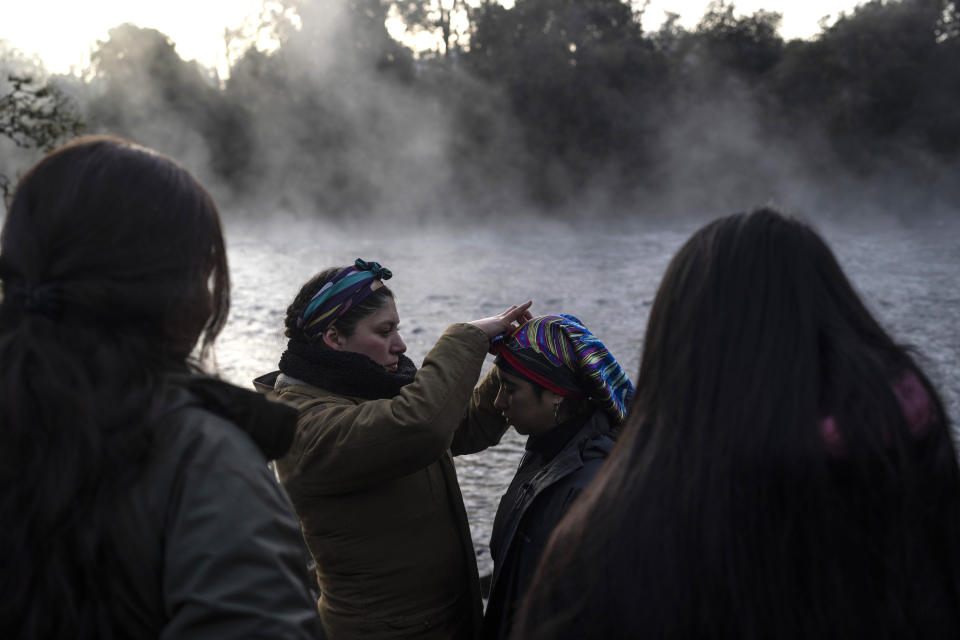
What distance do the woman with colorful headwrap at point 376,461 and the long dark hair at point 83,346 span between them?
767mm

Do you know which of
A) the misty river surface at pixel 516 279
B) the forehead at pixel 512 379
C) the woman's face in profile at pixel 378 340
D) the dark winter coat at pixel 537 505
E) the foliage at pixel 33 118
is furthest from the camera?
the misty river surface at pixel 516 279

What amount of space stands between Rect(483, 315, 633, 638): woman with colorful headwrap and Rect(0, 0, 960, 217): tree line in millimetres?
18403

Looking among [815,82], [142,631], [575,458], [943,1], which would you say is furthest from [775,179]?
[142,631]

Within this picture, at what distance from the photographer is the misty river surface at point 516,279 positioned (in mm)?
8148

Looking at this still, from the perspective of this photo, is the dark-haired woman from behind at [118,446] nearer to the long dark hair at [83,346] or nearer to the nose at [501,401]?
the long dark hair at [83,346]

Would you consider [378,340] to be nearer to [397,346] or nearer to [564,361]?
[397,346]

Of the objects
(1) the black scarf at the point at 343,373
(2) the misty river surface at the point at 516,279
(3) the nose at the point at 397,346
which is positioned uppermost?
(3) the nose at the point at 397,346

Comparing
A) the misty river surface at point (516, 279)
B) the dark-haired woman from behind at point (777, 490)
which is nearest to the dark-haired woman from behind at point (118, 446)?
the dark-haired woman from behind at point (777, 490)

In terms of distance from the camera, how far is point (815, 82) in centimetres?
1975

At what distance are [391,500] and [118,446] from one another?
1046 mm

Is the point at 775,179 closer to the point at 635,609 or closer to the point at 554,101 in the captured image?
the point at 554,101

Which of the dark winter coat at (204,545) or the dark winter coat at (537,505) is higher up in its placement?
the dark winter coat at (204,545)

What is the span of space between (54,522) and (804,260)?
0.97 meters

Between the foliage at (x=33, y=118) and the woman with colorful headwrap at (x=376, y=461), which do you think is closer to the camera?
the woman with colorful headwrap at (x=376, y=461)
